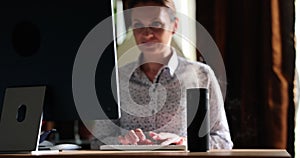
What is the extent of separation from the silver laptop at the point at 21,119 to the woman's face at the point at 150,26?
875mm

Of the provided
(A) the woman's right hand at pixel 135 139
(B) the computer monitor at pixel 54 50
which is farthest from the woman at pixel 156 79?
(B) the computer monitor at pixel 54 50

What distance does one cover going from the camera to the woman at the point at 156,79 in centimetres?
216

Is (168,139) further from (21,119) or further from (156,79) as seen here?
(156,79)

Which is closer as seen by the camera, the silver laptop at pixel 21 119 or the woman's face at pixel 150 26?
the silver laptop at pixel 21 119

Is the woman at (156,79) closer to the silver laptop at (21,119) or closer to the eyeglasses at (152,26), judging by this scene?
the eyeglasses at (152,26)

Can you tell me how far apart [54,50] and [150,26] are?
85 centimetres

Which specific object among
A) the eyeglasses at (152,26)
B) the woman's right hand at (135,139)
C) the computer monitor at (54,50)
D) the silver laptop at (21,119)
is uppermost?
the eyeglasses at (152,26)

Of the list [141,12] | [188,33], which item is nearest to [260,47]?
[188,33]

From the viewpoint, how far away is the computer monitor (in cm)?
137

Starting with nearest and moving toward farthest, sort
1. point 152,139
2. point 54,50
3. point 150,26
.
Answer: point 54,50
point 152,139
point 150,26

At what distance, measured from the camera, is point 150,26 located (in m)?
2.20

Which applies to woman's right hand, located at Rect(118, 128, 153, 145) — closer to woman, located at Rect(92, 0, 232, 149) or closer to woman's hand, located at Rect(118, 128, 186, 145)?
woman's hand, located at Rect(118, 128, 186, 145)

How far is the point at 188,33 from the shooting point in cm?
280

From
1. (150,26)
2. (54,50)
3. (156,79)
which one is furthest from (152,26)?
(54,50)
